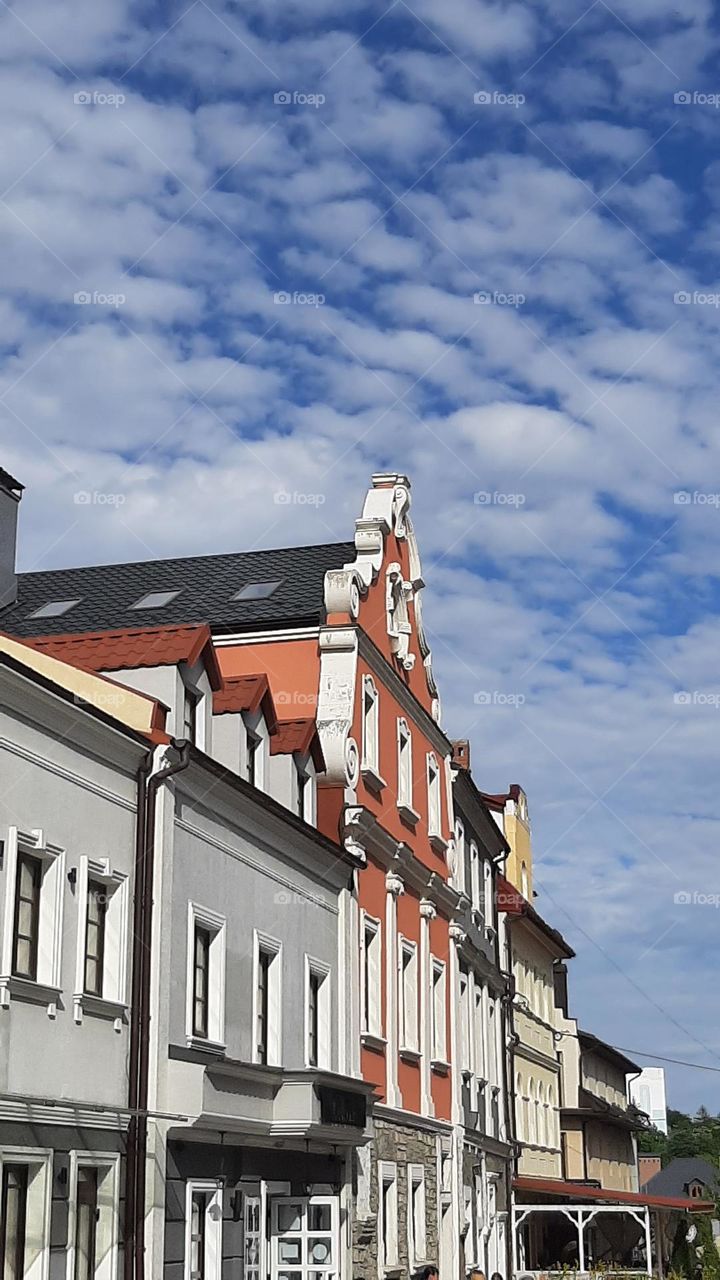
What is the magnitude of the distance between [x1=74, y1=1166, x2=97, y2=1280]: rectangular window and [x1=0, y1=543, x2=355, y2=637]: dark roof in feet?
37.3

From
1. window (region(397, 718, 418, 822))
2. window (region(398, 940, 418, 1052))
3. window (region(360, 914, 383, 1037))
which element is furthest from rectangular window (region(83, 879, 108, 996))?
window (region(398, 940, 418, 1052))

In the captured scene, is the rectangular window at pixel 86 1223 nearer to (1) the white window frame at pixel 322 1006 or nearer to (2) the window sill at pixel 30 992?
(2) the window sill at pixel 30 992

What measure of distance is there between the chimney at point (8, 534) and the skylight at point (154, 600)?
2.88 meters

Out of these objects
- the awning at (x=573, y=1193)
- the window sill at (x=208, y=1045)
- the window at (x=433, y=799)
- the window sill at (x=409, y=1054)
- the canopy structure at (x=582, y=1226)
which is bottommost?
the canopy structure at (x=582, y=1226)

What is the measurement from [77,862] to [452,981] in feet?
54.1

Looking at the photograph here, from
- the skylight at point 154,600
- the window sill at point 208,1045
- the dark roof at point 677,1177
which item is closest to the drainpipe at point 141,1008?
the window sill at point 208,1045

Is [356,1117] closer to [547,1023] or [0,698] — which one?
[0,698]

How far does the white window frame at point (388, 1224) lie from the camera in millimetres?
21922

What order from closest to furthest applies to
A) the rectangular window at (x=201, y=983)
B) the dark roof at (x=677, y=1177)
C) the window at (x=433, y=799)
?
the rectangular window at (x=201, y=983), the window at (x=433, y=799), the dark roof at (x=677, y=1177)

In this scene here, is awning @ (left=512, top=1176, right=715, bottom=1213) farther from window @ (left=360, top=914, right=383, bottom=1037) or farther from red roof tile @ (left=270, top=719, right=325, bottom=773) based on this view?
red roof tile @ (left=270, top=719, right=325, bottom=773)

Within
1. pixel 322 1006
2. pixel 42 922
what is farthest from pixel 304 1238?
pixel 42 922

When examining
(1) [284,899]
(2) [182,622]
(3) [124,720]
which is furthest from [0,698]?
(2) [182,622]

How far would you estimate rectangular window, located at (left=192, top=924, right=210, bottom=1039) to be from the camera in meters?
15.9

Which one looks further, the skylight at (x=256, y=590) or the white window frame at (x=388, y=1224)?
the skylight at (x=256, y=590)
